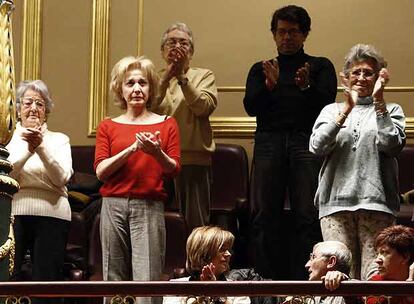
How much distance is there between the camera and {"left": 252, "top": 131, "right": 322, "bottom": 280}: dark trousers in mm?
7535

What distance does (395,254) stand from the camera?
233 inches

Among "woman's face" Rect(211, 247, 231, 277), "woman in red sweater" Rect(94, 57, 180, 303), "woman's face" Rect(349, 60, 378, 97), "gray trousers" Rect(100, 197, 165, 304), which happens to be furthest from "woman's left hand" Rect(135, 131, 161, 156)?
"woman's face" Rect(349, 60, 378, 97)

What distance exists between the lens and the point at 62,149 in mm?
7336

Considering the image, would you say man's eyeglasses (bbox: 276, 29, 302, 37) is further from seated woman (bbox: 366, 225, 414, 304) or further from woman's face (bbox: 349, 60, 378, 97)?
seated woman (bbox: 366, 225, 414, 304)

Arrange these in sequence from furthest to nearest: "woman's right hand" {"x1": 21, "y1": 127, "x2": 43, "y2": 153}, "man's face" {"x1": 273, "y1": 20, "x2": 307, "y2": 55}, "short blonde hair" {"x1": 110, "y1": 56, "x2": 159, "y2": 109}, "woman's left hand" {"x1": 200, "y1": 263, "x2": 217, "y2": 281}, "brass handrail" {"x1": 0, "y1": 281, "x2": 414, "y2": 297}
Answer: "man's face" {"x1": 273, "y1": 20, "x2": 307, "y2": 55} < "short blonde hair" {"x1": 110, "y1": 56, "x2": 159, "y2": 109} < "woman's right hand" {"x1": 21, "y1": 127, "x2": 43, "y2": 153} < "woman's left hand" {"x1": 200, "y1": 263, "x2": 217, "y2": 281} < "brass handrail" {"x1": 0, "y1": 281, "x2": 414, "y2": 297}

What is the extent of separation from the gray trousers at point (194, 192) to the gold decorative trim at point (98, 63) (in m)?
1.95

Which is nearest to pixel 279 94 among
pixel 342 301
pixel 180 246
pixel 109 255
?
pixel 180 246

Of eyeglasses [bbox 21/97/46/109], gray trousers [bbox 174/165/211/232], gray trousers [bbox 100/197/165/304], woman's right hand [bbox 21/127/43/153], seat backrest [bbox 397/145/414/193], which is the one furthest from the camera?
seat backrest [bbox 397/145/414/193]

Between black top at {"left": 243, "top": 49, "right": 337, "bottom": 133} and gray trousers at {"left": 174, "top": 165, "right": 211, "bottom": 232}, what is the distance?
1.60ft

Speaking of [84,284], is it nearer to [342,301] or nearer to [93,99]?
[342,301]

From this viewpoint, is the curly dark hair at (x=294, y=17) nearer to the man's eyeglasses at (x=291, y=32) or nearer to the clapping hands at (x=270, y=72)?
the man's eyeglasses at (x=291, y=32)

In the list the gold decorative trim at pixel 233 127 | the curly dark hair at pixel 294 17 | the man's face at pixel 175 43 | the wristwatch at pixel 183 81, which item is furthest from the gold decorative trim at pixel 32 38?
the curly dark hair at pixel 294 17

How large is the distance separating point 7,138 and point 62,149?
8.49 ft

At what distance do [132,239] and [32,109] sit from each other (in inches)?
41.1
